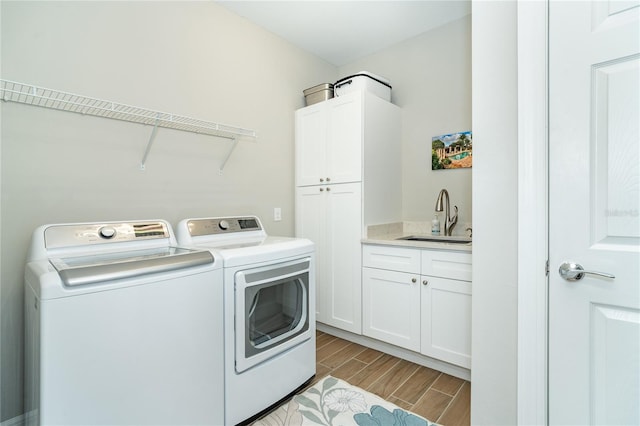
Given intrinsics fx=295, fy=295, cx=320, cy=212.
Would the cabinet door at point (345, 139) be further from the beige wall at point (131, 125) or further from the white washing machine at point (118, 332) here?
the white washing machine at point (118, 332)

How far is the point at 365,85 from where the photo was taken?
253 centimetres

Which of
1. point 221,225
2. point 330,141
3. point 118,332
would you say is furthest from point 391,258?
point 118,332

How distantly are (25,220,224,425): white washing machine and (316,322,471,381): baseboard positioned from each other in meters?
1.34

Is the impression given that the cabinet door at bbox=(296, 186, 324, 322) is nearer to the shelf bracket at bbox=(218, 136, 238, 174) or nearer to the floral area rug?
the shelf bracket at bbox=(218, 136, 238, 174)

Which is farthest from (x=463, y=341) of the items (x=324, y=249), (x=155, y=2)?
(x=155, y=2)

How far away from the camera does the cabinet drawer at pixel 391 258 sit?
2131 mm

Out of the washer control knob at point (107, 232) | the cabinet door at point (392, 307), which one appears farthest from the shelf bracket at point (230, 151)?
the cabinet door at point (392, 307)

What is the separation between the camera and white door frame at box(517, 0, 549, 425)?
1177mm

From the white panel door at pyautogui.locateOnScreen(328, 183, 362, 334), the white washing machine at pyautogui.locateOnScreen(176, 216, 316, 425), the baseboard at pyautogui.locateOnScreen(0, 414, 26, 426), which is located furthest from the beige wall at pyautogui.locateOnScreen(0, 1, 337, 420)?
the white panel door at pyautogui.locateOnScreen(328, 183, 362, 334)

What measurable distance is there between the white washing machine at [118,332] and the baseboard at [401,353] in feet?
4.39

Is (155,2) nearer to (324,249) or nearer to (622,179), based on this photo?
(324,249)

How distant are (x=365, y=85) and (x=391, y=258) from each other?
1.47 meters

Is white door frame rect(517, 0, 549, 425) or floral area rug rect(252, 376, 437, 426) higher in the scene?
white door frame rect(517, 0, 549, 425)

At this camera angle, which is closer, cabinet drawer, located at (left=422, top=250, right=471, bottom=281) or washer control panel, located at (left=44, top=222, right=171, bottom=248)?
washer control panel, located at (left=44, top=222, right=171, bottom=248)
